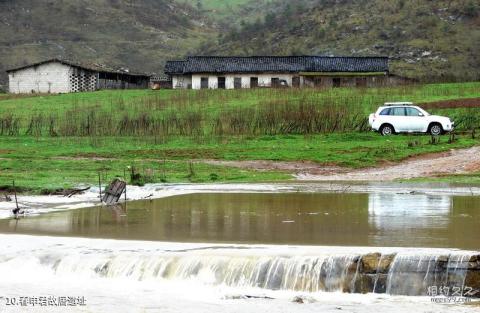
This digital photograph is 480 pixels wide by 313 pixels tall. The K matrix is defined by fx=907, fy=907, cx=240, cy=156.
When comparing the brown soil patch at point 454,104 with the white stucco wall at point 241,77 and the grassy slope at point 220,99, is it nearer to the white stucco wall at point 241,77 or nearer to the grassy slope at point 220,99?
the grassy slope at point 220,99

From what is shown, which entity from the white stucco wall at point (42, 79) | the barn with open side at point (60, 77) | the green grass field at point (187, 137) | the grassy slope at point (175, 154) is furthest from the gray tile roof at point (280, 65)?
the grassy slope at point (175, 154)

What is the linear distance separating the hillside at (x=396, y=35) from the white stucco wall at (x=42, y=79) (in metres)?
33.8

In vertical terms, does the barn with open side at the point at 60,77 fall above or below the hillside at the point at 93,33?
below

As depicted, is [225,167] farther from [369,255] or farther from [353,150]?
[369,255]

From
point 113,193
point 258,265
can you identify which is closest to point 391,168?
point 113,193

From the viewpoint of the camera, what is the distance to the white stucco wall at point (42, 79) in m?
77.6

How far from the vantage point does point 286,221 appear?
18.0 metres

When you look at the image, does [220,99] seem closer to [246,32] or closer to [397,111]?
[397,111]

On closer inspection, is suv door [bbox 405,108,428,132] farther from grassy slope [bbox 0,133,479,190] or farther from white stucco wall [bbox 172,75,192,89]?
white stucco wall [bbox 172,75,192,89]

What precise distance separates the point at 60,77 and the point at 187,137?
39824 mm

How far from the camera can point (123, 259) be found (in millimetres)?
14406

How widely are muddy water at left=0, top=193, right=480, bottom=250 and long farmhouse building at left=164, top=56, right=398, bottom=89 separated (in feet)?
183

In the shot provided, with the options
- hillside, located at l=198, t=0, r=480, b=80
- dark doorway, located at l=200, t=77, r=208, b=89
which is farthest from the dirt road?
hillside, located at l=198, t=0, r=480, b=80

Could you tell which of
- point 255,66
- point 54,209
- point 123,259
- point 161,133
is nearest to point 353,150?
point 161,133
